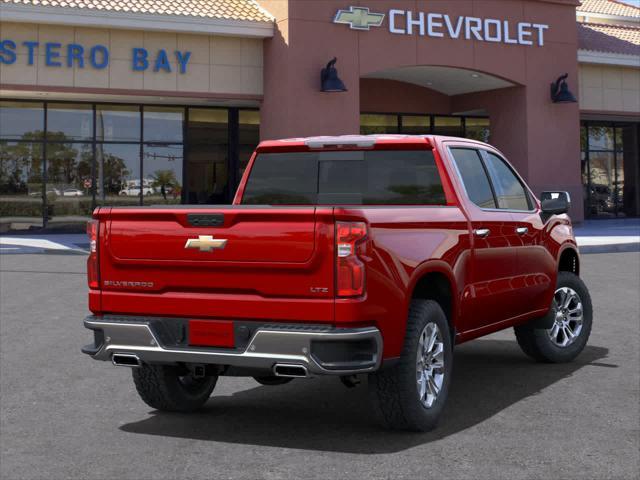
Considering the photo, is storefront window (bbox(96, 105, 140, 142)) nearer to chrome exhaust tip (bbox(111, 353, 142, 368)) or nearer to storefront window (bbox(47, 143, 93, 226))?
storefront window (bbox(47, 143, 93, 226))

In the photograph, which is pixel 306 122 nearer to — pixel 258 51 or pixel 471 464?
pixel 258 51

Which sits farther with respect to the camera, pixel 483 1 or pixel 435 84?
pixel 435 84

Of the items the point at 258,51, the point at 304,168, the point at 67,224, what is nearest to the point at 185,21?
the point at 258,51

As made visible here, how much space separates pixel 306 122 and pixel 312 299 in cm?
2121

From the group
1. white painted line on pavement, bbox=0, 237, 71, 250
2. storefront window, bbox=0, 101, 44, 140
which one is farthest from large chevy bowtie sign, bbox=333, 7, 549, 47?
white painted line on pavement, bbox=0, 237, 71, 250

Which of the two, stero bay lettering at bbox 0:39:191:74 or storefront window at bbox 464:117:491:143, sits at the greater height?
stero bay lettering at bbox 0:39:191:74

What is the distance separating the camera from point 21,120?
27.6 metres

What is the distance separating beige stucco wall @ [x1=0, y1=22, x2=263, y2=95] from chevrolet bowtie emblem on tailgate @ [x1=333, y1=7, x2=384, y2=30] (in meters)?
2.54

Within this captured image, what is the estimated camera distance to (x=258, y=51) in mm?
27094

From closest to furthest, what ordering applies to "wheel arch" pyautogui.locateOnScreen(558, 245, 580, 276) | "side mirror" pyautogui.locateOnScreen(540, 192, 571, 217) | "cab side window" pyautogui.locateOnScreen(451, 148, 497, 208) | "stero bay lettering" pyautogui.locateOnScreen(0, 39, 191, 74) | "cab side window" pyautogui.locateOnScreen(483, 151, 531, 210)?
1. "cab side window" pyautogui.locateOnScreen(451, 148, 497, 208)
2. "cab side window" pyautogui.locateOnScreen(483, 151, 531, 210)
3. "side mirror" pyautogui.locateOnScreen(540, 192, 571, 217)
4. "wheel arch" pyautogui.locateOnScreen(558, 245, 580, 276)
5. "stero bay lettering" pyautogui.locateOnScreen(0, 39, 191, 74)

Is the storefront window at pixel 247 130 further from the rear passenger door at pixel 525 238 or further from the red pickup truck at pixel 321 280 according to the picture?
the red pickup truck at pixel 321 280

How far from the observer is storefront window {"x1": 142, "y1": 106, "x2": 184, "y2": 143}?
2889 centimetres

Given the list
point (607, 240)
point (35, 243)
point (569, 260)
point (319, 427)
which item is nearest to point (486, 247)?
point (319, 427)

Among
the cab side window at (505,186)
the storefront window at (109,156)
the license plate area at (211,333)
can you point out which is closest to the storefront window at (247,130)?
the storefront window at (109,156)
